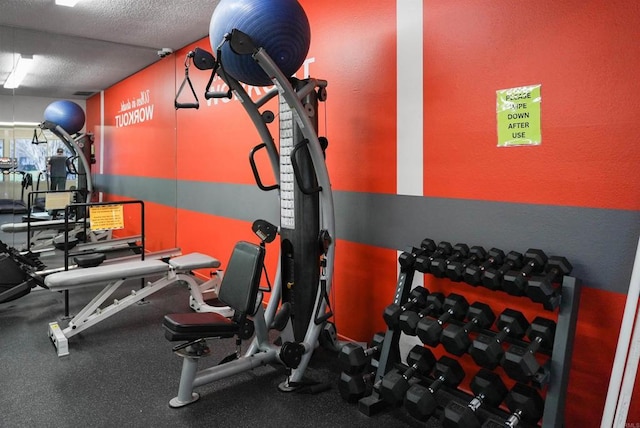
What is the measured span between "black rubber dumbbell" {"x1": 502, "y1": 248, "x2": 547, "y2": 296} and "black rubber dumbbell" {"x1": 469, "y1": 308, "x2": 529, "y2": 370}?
4.3 inches

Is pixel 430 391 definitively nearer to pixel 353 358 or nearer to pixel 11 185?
pixel 353 358

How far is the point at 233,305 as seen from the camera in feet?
6.48

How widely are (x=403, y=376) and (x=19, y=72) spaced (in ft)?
13.4

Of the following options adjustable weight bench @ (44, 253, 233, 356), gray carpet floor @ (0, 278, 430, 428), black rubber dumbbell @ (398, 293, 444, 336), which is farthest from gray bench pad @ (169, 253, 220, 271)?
black rubber dumbbell @ (398, 293, 444, 336)

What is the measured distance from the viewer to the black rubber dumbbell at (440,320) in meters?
1.67

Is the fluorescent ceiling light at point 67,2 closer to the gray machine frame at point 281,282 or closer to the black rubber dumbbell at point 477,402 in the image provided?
the gray machine frame at point 281,282

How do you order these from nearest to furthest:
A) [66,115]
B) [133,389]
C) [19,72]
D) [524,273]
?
[524,273] → [133,389] → [19,72] → [66,115]

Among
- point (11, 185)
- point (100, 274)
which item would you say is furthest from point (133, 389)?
point (11, 185)

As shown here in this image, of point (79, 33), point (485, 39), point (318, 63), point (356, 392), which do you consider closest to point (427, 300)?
point (356, 392)

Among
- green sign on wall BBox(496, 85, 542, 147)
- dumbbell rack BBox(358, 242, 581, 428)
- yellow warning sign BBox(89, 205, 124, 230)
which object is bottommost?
dumbbell rack BBox(358, 242, 581, 428)

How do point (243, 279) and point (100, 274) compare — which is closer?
point (243, 279)

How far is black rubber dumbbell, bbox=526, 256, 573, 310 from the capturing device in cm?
147

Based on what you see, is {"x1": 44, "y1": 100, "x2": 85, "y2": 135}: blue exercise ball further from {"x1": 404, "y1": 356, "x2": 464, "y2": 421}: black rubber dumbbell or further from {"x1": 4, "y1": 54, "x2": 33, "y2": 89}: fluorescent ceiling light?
{"x1": 404, "y1": 356, "x2": 464, "y2": 421}: black rubber dumbbell

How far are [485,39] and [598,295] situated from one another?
111cm
